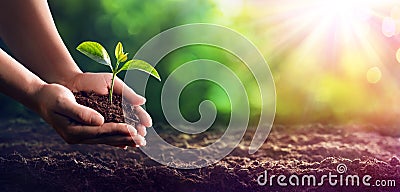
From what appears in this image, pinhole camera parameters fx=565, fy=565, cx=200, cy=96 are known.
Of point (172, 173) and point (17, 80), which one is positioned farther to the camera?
point (172, 173)

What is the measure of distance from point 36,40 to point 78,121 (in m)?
0.49

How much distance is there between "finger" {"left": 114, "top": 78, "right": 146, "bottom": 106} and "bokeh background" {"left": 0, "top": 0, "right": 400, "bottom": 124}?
42.1 inches

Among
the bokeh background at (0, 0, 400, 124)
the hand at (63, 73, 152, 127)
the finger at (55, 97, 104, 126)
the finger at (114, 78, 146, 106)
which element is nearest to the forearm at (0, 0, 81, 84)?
the hand at (63, 73, 152, 127)

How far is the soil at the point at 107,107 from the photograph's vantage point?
5.20ft

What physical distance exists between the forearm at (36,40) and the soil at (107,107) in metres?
0.12

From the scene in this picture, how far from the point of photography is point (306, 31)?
2875 millimetres

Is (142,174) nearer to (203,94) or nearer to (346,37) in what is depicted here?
(203,94)

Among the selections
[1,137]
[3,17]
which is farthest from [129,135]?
[1,137]

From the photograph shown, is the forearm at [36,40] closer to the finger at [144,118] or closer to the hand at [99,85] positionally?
the hand at [99,85]

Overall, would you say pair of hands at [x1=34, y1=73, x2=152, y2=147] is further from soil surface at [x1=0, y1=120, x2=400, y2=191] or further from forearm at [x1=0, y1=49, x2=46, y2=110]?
soil surface at [x1=0, y1=120, x2=400, y2=191]

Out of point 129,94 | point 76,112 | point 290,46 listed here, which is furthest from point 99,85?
point 290,46

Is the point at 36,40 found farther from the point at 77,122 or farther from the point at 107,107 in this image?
the point at 77,122

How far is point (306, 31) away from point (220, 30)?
464mm

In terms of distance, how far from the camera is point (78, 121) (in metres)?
1.41
